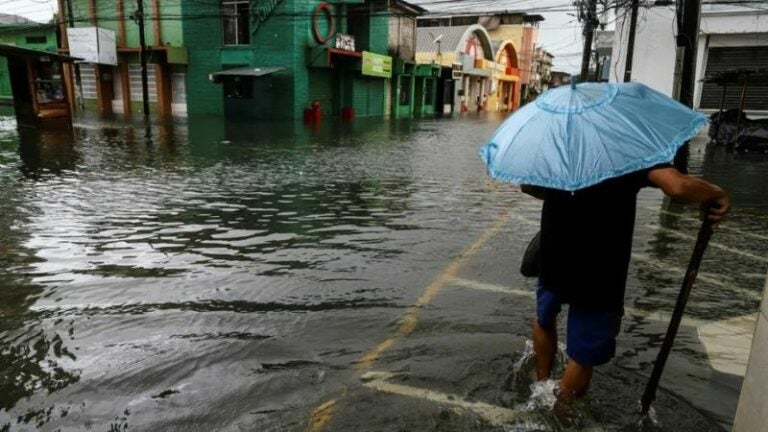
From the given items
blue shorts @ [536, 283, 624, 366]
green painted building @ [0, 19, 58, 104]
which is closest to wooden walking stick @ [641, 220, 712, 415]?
blue shorts @ [536, 283, 624, 366]

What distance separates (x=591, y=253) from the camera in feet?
8.15

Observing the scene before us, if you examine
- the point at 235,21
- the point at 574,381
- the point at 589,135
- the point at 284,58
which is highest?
the point at 235,21

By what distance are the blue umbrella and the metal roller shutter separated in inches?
722

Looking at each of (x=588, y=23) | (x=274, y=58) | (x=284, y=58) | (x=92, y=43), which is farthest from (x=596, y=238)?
(x=92, y=43)

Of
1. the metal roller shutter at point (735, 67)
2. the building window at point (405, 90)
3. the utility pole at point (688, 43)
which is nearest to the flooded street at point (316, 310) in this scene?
the utility pole at point (688, 43)

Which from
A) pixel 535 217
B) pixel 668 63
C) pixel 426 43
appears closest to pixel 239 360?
pixel 535 217

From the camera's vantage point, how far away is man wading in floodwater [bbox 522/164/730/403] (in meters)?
2.42

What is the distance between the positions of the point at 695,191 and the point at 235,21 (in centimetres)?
2883

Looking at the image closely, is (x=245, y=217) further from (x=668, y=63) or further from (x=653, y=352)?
(x=668, y=63)

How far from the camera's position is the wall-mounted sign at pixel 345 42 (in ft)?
93.0

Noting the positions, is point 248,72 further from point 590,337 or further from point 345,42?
point 590,337

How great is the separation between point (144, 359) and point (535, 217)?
5482 mm

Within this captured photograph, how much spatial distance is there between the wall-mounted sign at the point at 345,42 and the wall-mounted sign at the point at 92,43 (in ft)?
39.0

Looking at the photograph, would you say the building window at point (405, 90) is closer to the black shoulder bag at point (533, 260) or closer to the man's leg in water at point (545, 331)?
the black shoulder bag at point (533, 260)
